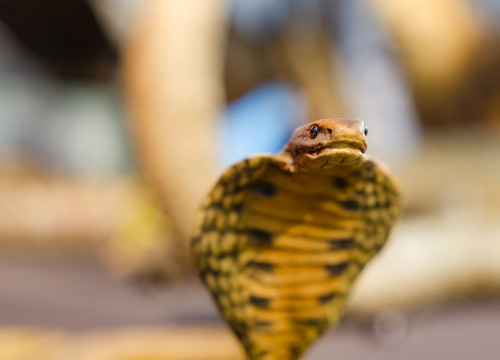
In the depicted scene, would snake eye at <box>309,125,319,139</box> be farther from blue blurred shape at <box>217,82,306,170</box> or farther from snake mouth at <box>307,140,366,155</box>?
blue blurred shape at <box>217,82,306,170</box>

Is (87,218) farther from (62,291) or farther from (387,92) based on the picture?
(387,92)

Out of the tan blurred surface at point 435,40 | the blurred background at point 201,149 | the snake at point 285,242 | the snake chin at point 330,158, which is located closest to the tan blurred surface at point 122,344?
the blurred background at point 201,149

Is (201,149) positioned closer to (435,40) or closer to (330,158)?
(330,158)

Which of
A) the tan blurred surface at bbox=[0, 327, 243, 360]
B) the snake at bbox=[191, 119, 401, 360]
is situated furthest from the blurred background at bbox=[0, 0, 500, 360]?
the snake at bbox=[191, 119, 401, 360]

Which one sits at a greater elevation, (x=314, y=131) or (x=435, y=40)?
(x=435, y=40)

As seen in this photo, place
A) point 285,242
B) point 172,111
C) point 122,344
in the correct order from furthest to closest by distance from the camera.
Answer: point 172,111 < point 122,344 < point 285,242

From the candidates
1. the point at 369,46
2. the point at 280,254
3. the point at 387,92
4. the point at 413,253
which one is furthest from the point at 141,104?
the point at 387,92

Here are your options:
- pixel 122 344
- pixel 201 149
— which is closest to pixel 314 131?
pixel 122 344
